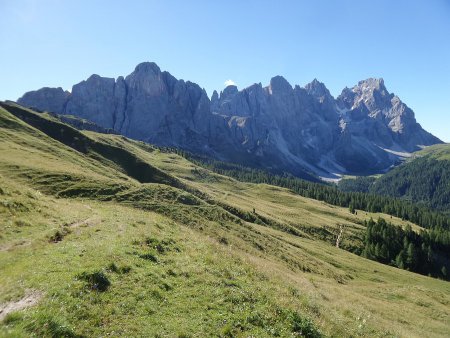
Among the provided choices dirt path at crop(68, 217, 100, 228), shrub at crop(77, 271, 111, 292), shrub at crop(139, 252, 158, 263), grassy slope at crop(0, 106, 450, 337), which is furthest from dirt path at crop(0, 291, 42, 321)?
dirt path at crop(68, 217, 100, 228)

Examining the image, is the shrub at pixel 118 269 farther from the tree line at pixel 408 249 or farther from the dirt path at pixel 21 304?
the tree line at pixel 408 249

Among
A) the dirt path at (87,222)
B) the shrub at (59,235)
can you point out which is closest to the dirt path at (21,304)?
the shrub at (59,235)

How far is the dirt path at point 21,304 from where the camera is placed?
13.8m

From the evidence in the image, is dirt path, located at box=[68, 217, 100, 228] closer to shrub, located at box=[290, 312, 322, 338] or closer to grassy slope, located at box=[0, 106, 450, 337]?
grassy slope, located at box=[0, 106, 450, 337]

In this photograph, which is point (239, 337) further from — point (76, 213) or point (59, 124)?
point (59, 124)

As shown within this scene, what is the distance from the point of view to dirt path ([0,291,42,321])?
1382 cm

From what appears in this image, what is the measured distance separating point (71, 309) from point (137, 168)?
87895 millimetres

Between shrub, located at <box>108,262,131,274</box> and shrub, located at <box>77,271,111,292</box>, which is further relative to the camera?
shrub, located at <box>108,262,131,274</box>

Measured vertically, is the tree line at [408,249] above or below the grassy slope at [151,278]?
below

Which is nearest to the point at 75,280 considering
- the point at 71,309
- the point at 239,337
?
the point at 71,309

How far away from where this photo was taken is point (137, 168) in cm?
9981

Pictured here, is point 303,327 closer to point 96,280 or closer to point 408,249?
point 96,280

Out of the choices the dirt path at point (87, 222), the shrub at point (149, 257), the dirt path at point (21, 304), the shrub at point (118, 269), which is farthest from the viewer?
the dirt path at point (87, 222)

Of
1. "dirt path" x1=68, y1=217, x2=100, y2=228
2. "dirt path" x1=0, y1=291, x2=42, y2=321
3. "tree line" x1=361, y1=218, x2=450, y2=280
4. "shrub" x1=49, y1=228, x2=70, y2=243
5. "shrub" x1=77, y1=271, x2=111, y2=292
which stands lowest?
"tree line" x1=361, y1=218, x2=450, y2=280
